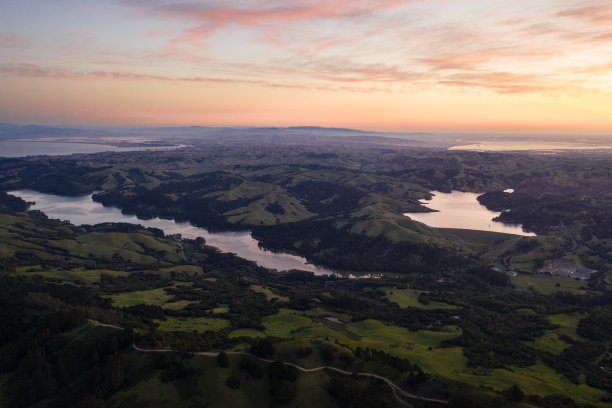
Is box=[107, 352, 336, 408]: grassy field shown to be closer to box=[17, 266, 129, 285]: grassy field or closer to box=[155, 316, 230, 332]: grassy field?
box=[155, 316, 230, 332]: grassy field

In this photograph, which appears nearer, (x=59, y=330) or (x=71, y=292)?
(x=59, y=330)

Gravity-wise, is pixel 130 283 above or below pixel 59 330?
below

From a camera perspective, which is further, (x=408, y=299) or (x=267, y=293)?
(x=267, y=293)

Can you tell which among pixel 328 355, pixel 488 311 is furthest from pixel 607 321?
pixel 328 355

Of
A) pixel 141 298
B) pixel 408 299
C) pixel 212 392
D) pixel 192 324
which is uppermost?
pixel 212 392

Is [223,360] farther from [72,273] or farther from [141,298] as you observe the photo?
[72,273]

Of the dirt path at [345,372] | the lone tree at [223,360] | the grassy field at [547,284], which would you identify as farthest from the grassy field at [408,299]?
the lone tree at [223,360]

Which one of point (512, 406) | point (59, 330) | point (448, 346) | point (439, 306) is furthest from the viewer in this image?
point (439, 306)

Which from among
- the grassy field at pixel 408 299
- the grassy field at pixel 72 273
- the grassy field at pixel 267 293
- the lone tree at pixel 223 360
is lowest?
the grassy field at pixel 267 293

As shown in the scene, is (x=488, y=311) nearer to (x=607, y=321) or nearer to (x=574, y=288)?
(x=607, y=321)

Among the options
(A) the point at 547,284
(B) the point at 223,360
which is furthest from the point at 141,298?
(A) the point at 547,284

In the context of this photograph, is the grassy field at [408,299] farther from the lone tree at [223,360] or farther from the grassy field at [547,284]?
the lone tree at [223,360]
